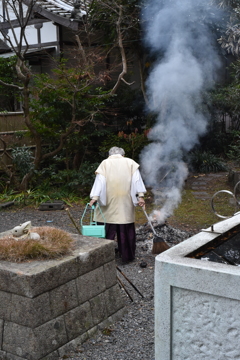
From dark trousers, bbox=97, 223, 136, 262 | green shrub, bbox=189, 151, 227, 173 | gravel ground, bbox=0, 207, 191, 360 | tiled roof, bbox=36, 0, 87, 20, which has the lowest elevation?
gravel ground, bbox=0, 207, 191, 360

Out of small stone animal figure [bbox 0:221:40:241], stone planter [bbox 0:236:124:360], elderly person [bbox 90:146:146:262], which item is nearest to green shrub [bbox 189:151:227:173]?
elderly person [bbox 90:146:146:262]

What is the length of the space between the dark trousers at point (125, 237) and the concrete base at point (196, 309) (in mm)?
3230

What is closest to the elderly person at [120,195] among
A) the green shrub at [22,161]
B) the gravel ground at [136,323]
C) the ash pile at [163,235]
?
the gravel ground at [136,323]

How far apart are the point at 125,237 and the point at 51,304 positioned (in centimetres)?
281

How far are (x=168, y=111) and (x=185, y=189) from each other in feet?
8.87

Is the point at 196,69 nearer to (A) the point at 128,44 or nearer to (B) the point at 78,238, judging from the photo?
(A) the point at 128,44

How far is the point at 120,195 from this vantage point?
6.52 m

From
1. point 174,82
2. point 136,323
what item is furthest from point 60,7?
point 136,323

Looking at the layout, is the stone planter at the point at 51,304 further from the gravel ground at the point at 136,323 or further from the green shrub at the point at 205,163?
the green shrub at the point at 205,163

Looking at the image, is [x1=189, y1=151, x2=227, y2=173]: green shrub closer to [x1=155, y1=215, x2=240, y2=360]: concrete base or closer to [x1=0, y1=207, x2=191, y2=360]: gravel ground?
[x1=0, y1=207, x2=191, y2=360]: gravel ground

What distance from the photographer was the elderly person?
21.3 feet

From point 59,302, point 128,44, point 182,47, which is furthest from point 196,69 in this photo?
point 59,302

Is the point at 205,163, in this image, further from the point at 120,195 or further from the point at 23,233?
the point at 23,233

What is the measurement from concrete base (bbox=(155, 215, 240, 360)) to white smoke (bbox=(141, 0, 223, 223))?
698 cm
